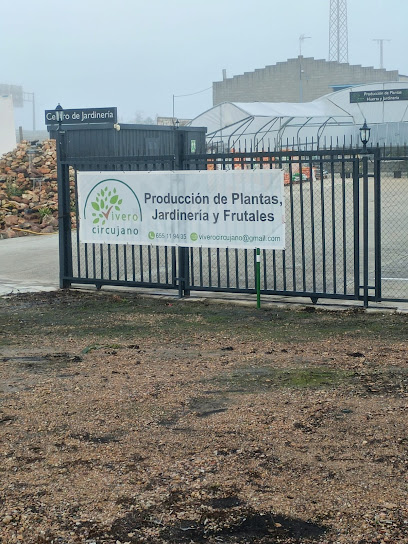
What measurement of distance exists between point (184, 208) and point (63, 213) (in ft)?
7.83

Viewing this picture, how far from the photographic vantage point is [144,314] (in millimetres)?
10875

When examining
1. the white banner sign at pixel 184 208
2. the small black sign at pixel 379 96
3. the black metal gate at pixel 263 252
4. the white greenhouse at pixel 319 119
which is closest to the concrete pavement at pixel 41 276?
the black metal gate at pixel 263 252

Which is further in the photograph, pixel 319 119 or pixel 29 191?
pixel 319 119

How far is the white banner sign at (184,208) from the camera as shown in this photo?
1091cm

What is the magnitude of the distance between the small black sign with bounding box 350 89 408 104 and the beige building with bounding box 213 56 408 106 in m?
31.4

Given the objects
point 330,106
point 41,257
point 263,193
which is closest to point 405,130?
point 330,106

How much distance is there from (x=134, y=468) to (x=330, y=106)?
5761cm

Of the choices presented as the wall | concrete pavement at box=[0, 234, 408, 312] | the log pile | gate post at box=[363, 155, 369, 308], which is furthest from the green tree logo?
the wall

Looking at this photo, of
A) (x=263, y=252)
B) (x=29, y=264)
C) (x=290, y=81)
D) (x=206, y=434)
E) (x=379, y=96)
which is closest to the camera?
(x=206, y=434)

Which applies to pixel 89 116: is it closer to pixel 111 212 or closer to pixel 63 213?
pixel 63 213

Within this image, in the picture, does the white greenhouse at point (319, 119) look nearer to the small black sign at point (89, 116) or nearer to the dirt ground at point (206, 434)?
the small black sign at point (89, 116)

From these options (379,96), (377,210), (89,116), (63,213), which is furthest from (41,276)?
(379,96)

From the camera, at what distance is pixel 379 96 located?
2298 inches

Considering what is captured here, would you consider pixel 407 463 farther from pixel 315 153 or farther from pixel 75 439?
pixel 315 153
